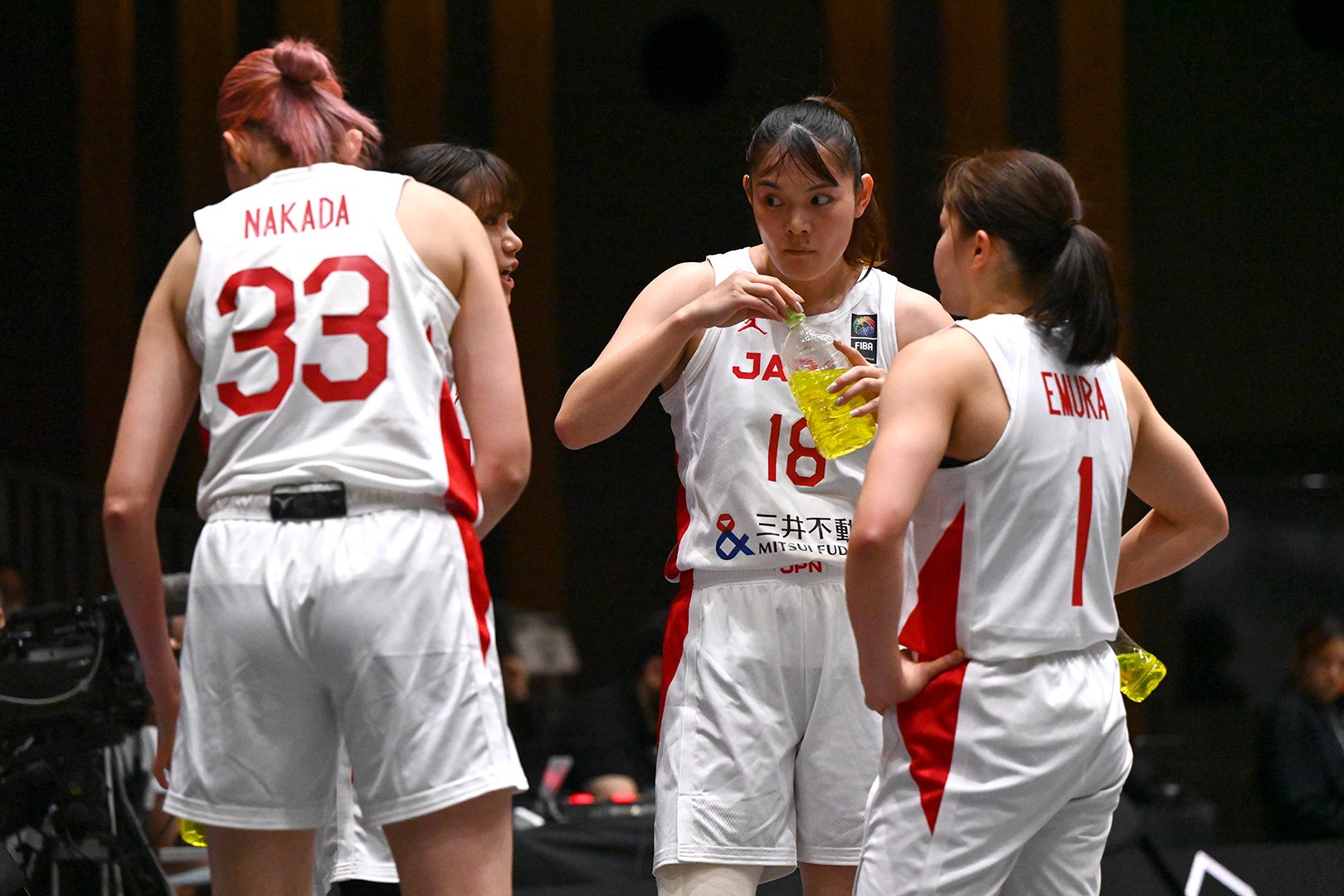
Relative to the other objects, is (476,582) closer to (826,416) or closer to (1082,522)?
(826,416)

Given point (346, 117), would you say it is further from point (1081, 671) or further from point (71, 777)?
point (71, 777)

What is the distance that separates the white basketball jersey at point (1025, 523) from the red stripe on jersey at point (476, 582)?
0.58 metres

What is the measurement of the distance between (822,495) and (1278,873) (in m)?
2.47

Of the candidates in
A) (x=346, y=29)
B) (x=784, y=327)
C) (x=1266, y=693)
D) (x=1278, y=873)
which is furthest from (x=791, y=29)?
(x=784, y=327)

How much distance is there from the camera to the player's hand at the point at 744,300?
2.20 m

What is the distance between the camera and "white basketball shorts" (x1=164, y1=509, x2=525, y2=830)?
173 centimetres

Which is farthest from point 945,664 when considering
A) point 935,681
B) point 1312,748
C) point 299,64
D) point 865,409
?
point 1312,748

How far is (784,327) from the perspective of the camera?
2436 mm

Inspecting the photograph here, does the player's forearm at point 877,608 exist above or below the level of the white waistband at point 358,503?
below

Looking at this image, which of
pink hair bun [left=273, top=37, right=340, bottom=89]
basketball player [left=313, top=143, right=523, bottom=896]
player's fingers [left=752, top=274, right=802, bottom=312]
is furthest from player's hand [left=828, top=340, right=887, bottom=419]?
pink hair bun [left=273, top=37, right=340, bottom=89]

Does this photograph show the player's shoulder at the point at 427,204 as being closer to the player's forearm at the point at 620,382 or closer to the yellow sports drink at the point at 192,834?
the player's forearm at the point at 620,382

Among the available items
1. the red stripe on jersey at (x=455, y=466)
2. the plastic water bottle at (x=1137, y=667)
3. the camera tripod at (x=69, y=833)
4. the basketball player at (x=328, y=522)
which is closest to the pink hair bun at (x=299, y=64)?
the basketball player at (x=328, y=522)

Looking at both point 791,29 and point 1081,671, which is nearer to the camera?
point 1081,671

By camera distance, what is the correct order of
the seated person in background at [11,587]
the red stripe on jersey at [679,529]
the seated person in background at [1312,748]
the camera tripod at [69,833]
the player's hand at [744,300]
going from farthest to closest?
the seated person in background at [11,587] < the seated person in background at [1312,748] < the camera tripod at [69,833] < the red stripe on jersey at [679,529] < the player's hand at [744,300]
